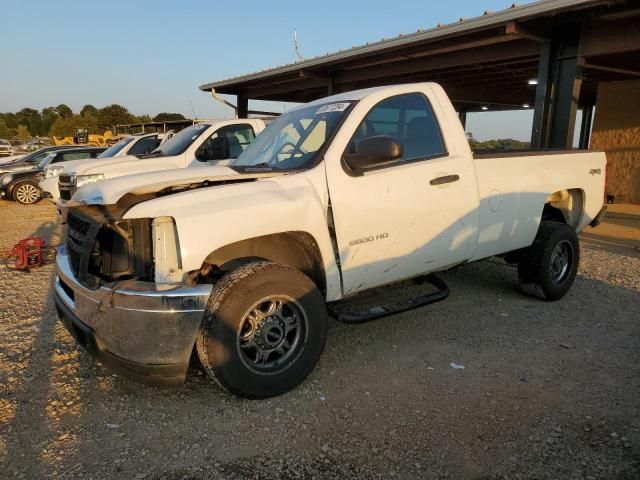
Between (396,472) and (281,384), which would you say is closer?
(396,472)

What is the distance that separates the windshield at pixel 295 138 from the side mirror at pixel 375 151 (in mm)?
291

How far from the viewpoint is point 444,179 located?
4.11m

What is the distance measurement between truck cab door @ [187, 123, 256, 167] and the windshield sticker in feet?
15.5

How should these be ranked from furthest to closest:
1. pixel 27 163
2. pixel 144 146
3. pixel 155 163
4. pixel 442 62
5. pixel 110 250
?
1. pixel 27 163
2. pixel 144 146
3. pixel 442 62
4. pixel 155 163
5. pixel 110 250

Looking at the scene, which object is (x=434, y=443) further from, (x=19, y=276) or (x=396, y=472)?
(x=19, y=276)

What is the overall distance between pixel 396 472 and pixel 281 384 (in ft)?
3.25

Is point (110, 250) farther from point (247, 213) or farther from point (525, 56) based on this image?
point (525, 56)

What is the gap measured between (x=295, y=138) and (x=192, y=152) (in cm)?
516

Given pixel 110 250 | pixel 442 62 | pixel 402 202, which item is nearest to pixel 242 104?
pixel 442 62

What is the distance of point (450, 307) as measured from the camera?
209 inches

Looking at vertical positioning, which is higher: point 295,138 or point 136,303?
point 295,138

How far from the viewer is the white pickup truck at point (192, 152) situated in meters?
8.73

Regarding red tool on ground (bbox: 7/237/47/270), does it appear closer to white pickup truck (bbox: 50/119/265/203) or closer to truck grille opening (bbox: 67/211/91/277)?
white pickup truck (bbox: 50/119/265/203)

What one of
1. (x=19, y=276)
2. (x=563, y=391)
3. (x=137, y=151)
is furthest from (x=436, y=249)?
(x=137, y=151)
